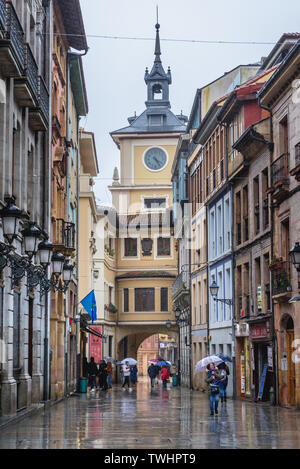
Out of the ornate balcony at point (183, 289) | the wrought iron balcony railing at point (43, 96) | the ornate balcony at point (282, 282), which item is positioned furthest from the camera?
the ornate balcony at point (183, 289)

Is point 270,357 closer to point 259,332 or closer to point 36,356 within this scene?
point 259,332

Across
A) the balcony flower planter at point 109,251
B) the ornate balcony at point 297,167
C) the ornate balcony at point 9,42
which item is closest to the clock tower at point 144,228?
the balcony flower planter at point 109,251

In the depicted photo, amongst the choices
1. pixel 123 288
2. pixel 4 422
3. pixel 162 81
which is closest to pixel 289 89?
pixel 4 422

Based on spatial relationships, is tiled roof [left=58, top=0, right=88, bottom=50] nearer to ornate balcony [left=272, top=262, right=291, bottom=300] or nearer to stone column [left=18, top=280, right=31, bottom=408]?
ornate balcony [left=272, top=262, right=291, bottom=300]

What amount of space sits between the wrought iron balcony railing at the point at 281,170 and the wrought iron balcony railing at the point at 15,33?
9.43 meters

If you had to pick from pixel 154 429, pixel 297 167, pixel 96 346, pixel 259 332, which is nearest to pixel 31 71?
pixel 297 167

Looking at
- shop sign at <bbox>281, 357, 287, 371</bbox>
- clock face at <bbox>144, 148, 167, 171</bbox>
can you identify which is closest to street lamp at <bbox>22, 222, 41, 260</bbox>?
shop sign at <bbox>281, 357, 287, 371</bbox>

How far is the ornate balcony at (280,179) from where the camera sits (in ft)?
93.9

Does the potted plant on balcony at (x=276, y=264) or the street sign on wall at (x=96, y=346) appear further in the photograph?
the street sign on wall at (x=96, y=346)

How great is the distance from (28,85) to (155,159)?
58.5 metres

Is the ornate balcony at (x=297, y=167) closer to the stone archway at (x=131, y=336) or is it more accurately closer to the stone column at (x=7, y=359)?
the stone column at (x=7, y=359)

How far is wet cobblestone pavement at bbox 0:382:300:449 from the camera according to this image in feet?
53.2

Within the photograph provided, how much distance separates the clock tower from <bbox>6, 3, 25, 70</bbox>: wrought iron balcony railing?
51.3 metres

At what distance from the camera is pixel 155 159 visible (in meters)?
81.6
